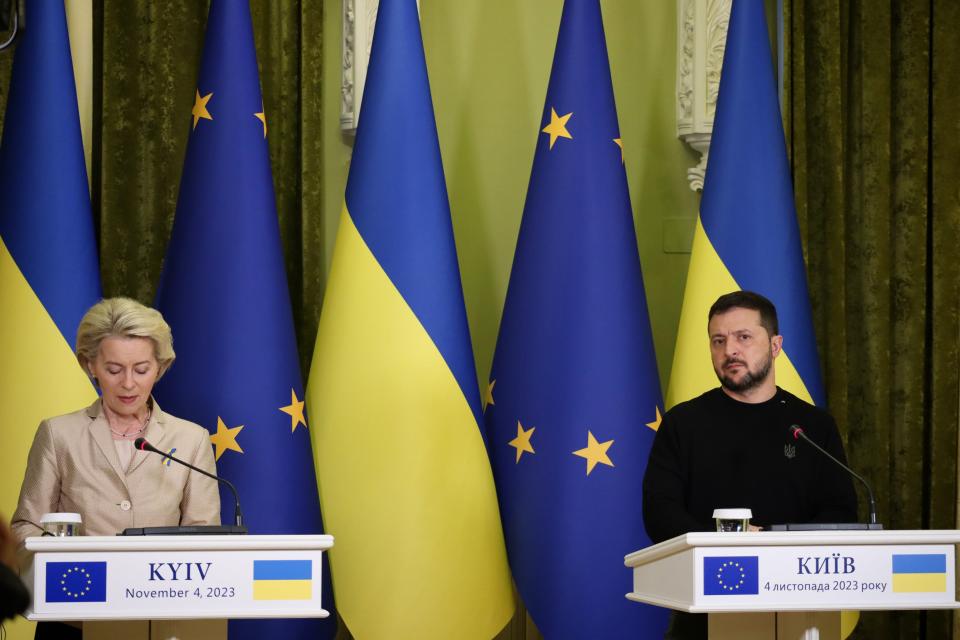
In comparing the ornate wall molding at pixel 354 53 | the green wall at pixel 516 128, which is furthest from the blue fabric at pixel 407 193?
the green wall at pixel 516 128

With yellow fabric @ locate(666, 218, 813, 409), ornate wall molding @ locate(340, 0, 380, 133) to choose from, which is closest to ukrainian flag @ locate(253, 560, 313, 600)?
yellow fabric @ locate(666, 218, 813, 409)

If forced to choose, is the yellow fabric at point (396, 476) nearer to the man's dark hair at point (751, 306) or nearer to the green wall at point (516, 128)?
the green wall at point (516, 128)

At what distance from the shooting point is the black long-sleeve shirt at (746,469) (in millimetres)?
3428

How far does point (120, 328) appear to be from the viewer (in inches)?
134

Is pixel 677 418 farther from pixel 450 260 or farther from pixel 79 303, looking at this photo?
pixel 79 303

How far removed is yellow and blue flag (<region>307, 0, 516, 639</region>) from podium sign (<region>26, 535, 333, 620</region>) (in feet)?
4.96

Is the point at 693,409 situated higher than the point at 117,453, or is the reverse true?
the point at 693,409

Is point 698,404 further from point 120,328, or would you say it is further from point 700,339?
point 120,328

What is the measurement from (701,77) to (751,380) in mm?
1915

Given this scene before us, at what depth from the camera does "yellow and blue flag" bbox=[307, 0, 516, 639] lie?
13.9 feet

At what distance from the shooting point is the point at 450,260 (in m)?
4.48

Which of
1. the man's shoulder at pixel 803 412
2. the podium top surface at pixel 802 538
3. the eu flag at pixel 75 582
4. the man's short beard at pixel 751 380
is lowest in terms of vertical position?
the eu flag at pixel 75 582

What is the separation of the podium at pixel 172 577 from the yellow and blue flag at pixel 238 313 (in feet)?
4.51

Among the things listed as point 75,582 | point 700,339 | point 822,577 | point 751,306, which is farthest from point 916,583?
point 700,339
